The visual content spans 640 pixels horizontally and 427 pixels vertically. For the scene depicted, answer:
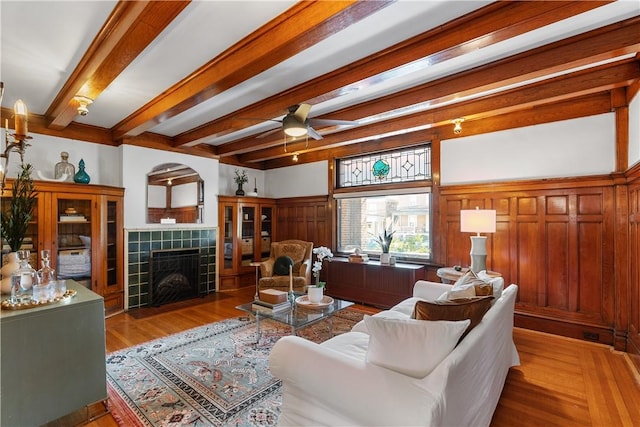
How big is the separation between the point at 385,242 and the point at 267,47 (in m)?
3.47

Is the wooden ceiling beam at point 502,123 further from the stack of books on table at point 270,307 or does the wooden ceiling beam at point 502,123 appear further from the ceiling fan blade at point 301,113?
the stack of books on table at point 270,307

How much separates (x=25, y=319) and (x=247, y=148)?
147 inches

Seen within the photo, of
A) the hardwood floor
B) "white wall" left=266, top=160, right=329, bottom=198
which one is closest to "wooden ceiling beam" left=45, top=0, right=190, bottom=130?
the hardwood floor

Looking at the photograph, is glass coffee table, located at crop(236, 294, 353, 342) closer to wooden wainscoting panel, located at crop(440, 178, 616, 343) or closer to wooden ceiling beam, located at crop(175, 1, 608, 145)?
wooden ceiling beam, located at crop(175, 1, 608, 145)

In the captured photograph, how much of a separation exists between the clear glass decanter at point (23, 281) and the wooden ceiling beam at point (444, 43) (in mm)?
2499

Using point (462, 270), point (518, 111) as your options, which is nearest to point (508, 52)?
point (518, 111)

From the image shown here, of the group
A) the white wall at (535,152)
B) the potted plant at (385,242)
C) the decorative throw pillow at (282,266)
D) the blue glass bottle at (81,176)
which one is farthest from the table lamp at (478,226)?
the blue glass bottle at (81,176)

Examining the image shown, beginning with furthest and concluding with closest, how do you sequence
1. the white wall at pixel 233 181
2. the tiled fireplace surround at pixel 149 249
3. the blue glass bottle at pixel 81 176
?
the white wall at pixel 233 181
the tiled fireplace surround at pixel 149 249
the blue glass bottle at pixel 81 176

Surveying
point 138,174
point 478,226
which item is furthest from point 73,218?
point 478,226

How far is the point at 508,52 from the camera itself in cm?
252

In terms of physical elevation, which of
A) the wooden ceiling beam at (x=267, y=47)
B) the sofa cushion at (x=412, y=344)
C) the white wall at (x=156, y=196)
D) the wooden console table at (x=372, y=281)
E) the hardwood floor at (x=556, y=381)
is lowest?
the hardwood floor at (x=556, y=381)

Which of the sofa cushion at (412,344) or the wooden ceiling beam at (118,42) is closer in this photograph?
the sofa cushion at (412,344)

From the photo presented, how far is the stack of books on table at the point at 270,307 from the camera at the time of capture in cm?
316

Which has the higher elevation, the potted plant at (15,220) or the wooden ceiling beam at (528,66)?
the wooden ceiling beam at (528,66)
